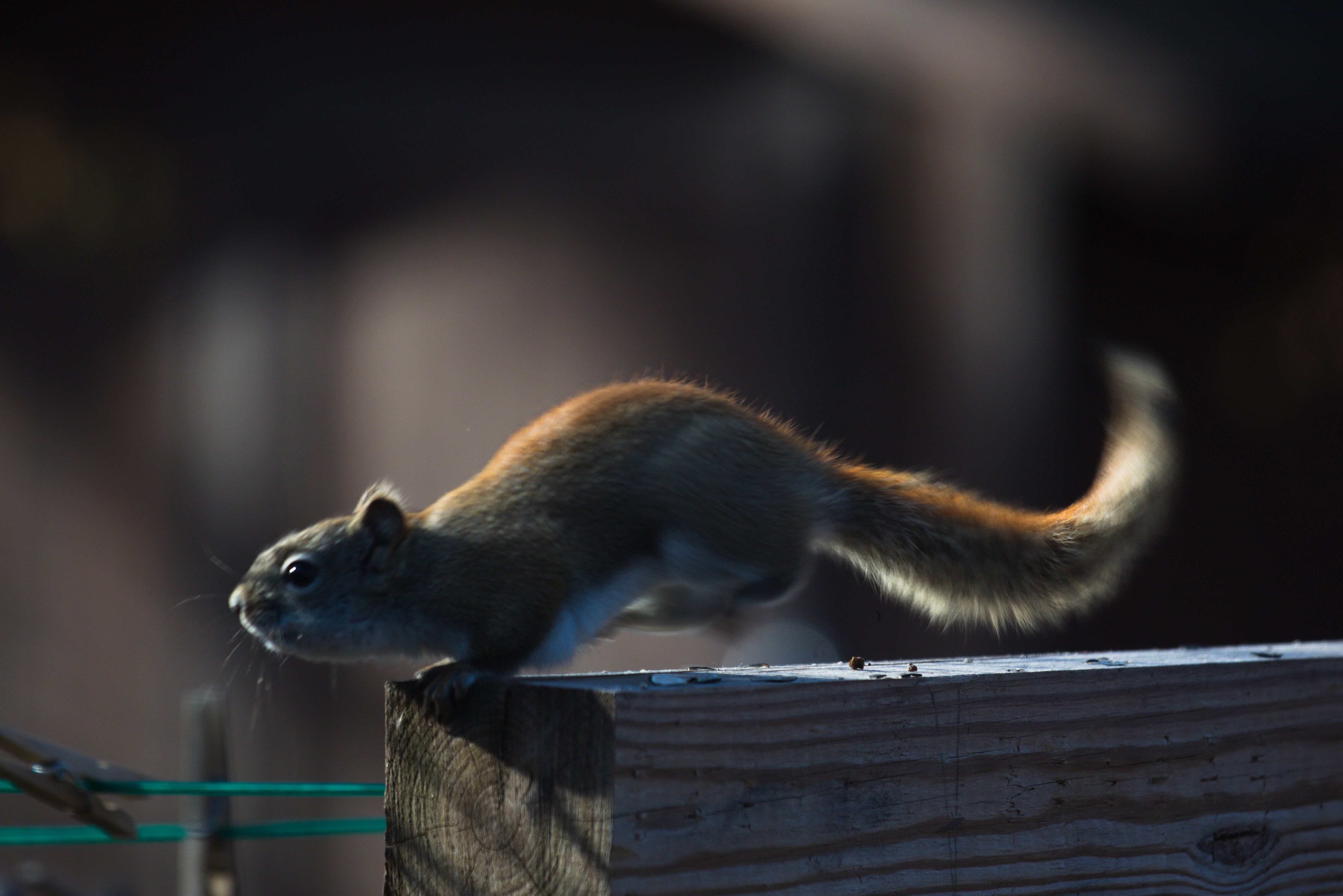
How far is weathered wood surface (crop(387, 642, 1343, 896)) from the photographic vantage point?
30.4 inches

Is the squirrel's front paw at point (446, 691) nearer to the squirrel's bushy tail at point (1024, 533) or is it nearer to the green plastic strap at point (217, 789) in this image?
the green plastic strap at point (217, 789)

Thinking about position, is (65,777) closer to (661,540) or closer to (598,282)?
(661,540)

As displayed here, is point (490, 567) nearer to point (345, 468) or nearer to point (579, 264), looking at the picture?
point (579, 264)

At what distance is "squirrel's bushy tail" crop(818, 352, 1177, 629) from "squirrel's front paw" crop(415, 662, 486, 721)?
46cm

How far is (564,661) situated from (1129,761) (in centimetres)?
46

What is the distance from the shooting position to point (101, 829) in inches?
41.5

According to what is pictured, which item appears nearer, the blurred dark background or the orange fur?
the orange fur

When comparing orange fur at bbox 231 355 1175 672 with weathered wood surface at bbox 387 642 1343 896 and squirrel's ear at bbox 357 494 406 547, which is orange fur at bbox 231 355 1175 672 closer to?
squirrel's ear at bbox 357 494 406 547

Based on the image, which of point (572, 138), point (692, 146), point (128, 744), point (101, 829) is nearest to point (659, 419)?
point (101, 829)

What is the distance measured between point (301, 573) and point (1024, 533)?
657 mm

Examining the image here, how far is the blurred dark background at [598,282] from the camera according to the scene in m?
2.99

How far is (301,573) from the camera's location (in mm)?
1076

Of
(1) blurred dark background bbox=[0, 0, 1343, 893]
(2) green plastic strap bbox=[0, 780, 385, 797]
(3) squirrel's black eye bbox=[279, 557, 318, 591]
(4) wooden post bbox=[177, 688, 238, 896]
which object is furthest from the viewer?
(1) blurred dark background bbox=[0, 0, 1343, 893]

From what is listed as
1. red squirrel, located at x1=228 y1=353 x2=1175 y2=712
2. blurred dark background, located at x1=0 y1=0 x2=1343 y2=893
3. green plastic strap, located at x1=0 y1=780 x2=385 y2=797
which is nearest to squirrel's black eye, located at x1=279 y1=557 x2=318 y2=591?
red squirrel, located at x1=228 y1=353 x2=1175 y2=712
